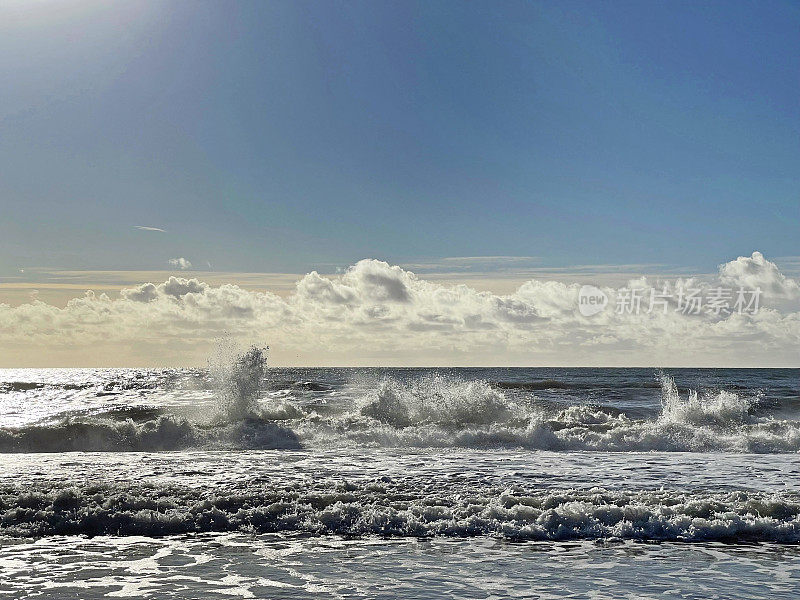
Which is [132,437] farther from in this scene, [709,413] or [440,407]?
[709,413]

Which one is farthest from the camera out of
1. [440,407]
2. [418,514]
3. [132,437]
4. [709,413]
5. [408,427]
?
[440,407]

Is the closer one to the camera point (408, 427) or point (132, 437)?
point (132, 437)

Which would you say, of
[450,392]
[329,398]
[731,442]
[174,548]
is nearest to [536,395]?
[329,398]

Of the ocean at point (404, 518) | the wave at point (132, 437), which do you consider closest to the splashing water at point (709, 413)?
the ocean at point (404, 518)

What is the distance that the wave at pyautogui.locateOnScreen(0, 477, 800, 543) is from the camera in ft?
35.5

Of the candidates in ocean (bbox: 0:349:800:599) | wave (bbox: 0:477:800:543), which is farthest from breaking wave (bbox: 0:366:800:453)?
wave (bbox: 0:477:800:543)

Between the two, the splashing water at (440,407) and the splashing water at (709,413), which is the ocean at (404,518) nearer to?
the splashing water at (709,413)

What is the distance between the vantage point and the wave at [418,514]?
10.8 metres

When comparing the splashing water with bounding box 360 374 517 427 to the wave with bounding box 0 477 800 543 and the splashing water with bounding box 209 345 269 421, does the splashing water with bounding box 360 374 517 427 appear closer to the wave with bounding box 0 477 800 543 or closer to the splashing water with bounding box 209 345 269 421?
the splashing water with bounding box 209 345 269 421

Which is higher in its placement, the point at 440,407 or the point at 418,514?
the point at 440,407

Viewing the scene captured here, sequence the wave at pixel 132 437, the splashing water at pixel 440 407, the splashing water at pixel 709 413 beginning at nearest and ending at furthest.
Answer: the wave at pixel 132 437 < the splashing water at pixel 709 413 < the splashing water at pixel 440 407

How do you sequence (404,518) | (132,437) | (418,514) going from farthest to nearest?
(132,437) < (418,514) < (404,518)

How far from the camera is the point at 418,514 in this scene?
11.4 metres

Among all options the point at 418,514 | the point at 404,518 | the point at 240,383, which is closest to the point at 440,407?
the point at 240,383
